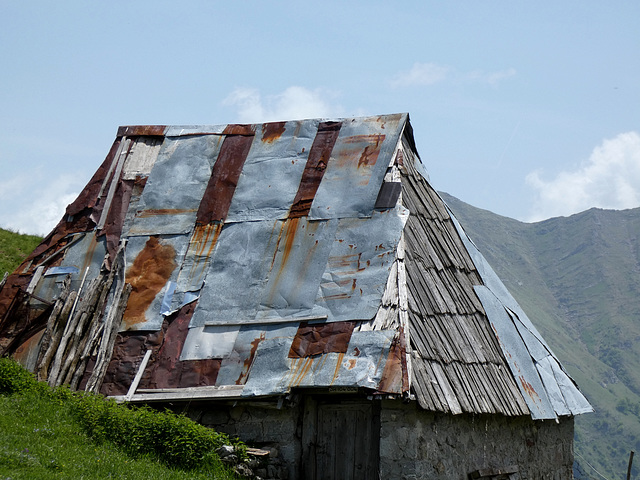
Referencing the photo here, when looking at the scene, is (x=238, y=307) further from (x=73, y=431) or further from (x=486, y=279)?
(x=486, y=279)

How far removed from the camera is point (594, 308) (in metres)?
162

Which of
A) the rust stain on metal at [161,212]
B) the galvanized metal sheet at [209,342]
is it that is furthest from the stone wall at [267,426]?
the rust stain on metal at [161,212]

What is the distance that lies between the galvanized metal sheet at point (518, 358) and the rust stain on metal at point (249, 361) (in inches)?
166

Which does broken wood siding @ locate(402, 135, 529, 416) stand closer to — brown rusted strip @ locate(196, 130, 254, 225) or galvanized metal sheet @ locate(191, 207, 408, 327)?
galvanized metal sheet @ locate(191, 207, 408, 327)

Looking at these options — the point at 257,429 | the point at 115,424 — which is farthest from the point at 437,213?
the point at 115,424

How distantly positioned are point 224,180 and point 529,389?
633cm

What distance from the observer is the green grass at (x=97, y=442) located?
1023 centimetres

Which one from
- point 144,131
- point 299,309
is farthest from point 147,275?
point 144,131

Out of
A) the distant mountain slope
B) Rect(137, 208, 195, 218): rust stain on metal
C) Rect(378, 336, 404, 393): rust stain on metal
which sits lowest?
Rect(378, 336, 404, 393): rust stain on metal

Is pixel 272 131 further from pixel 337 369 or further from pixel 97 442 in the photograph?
pixel 97 442

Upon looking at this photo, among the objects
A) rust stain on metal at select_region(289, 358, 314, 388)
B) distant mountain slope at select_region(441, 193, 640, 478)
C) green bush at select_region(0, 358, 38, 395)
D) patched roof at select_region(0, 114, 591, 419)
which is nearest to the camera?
rust stain on metal at select_region(289, 358, 314, 388)

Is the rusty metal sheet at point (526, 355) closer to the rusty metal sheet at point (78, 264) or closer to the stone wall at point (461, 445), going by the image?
the stone wall at point (461, 445)

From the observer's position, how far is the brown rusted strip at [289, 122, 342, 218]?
45.3 feet

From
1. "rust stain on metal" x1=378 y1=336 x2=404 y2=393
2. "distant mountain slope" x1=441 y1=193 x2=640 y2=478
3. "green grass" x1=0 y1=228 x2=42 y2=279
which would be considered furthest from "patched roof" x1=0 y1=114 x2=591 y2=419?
"distant mountain slope" x1=441 y1=193 x2=640 y2=478
